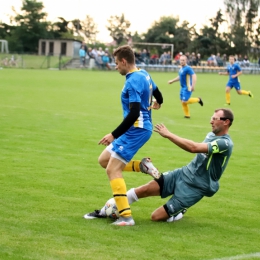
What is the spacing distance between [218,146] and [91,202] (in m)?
2.01

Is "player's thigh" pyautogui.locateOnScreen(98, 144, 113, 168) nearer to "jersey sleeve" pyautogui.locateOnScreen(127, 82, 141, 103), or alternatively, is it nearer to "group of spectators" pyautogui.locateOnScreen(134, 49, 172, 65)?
"jersey sleeve" pyautogui.locateOnScreen(127, 82, 141, 103)

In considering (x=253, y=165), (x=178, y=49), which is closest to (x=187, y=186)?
(x=253, y=165)

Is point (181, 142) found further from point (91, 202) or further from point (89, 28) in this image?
point (89, 28)

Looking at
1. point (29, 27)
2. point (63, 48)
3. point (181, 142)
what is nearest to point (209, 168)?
point (181, 142)

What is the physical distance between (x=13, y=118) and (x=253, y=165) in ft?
25.9

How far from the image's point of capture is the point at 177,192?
705 centimetres

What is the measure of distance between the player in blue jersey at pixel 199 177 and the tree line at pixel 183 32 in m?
67.4

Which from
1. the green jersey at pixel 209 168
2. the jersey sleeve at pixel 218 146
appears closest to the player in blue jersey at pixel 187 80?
the green jersey at pixel 209 168

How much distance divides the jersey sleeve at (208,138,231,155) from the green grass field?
90cm

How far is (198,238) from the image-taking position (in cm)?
641

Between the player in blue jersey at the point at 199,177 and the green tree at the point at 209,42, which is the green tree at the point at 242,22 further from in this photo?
the player in blue jersey at the point at 199,177

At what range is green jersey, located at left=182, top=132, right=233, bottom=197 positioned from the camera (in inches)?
270

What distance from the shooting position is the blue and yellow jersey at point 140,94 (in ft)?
22.2

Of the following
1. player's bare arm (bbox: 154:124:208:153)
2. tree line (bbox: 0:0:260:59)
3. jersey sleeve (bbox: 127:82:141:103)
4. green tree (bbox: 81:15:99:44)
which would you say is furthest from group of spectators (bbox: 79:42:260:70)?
green tree (bbox: 81:15:99:44)
